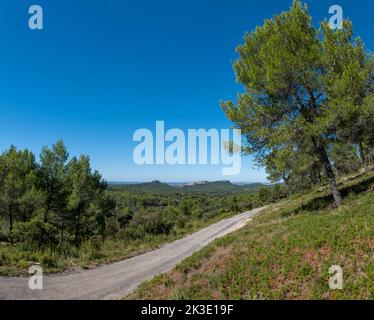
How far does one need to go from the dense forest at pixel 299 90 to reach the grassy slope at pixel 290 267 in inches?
180

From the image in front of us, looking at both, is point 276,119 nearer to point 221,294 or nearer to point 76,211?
point 221,294

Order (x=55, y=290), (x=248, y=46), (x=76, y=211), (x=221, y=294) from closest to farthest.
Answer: (x=221, y=294), (x=55, y=290), (x=248, y=46), (x=76, y=211)

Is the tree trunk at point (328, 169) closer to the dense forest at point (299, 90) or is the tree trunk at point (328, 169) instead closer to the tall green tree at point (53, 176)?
the dense forest at point (299, 90)

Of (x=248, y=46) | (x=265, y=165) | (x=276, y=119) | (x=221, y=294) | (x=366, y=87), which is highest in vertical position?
(x=248, y=46)

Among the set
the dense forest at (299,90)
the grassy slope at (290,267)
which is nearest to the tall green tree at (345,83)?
the dense forest at (299,90)

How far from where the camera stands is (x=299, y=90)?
14.9 meters

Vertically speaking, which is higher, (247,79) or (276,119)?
(247,79)

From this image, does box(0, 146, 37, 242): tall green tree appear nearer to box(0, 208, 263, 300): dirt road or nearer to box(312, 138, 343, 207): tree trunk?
box(0, 208, 263, 300): dirt road

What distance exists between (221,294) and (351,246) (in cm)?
468

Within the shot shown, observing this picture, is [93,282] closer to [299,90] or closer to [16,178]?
[299,90]

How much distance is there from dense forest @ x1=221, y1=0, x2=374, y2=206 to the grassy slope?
4.57 m

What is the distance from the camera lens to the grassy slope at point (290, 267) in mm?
7305

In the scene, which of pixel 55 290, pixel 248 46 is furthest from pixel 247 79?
pixel 55 290

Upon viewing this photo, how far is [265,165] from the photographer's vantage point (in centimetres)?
1628
